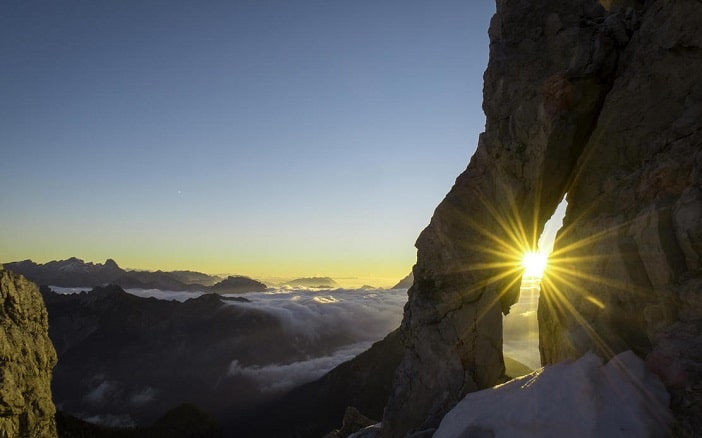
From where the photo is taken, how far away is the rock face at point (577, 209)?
54.3 ft

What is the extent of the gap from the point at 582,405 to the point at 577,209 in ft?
40.1

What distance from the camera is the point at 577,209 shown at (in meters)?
24.5

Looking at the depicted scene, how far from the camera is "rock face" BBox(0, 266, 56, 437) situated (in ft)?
122

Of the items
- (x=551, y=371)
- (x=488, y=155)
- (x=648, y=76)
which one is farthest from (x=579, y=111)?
(x=551, y=371)

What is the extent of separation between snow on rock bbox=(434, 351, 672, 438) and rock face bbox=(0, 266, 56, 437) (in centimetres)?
3846

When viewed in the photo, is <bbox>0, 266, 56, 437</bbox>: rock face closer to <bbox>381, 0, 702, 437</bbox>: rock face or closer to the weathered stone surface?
<bbox>381, 0, 702, 437</bbox>: rock face

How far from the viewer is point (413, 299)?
33.2 metres

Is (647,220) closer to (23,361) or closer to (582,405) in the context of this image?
(582,405)

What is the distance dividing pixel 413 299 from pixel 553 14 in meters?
21.7

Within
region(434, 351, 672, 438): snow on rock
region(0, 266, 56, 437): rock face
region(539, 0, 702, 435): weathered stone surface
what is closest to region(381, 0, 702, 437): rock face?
region(539, 0, 702, 435): weathered stone surface

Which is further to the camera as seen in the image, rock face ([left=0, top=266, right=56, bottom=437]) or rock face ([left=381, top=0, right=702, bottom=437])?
rock face ([left=0, top=266, right=56, bottom=437])

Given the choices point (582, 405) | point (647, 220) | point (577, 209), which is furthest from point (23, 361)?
point (647, 220)

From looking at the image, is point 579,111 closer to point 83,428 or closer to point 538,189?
point 538,189

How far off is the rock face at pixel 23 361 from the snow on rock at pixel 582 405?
38.5m
